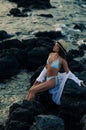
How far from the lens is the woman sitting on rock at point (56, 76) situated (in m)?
17.0

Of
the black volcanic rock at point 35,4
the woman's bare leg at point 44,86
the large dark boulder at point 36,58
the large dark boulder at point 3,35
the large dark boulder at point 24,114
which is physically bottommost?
the black volcanic rock at point 35,4

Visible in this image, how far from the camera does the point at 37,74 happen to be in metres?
22.1

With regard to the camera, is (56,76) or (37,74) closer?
(56,76)

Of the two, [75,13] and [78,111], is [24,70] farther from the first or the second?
[75,13]

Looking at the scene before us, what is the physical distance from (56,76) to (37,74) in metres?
4.96

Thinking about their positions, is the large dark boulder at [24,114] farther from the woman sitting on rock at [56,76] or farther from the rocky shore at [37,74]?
the woman sitting on rock at [56,76]

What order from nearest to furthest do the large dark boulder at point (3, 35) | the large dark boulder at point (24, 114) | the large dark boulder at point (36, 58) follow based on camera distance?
1. the large dark boulder at point (24, 114)
2. the large dark boulder at point (36, 58)
3. the large dark boulder at point (3, 35)

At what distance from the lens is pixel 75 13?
4500 cm

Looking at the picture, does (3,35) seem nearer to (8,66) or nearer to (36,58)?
(36,58)

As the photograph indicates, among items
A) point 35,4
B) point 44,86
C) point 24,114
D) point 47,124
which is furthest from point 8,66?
point 35,4

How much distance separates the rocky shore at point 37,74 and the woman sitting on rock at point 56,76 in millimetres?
453

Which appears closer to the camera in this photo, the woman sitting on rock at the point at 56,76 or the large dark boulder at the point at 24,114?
the large dark boulder at the point at 24,114

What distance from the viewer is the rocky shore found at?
51.8ft

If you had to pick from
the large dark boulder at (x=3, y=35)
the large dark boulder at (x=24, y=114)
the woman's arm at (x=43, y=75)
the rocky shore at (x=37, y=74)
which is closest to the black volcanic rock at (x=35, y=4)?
the rocky shore at (x=37, y=74)
